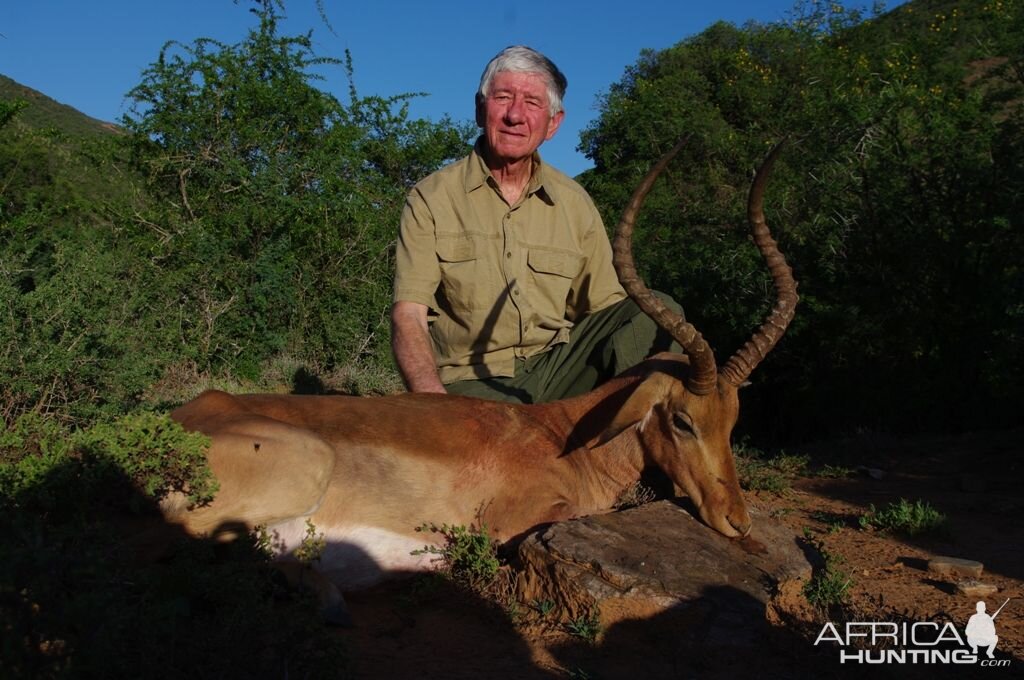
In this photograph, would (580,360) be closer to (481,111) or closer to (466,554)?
(481,111)

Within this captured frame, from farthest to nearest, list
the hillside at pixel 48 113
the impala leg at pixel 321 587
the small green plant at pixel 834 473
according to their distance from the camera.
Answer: the hillside at pixel 48 113, the small green plant at pixel 834 473, the impala leg at pixel 321 587

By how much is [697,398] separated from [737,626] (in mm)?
1410

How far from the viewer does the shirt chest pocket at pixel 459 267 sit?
248 inches

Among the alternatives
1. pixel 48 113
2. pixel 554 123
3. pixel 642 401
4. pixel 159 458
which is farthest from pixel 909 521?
pixel 48 113

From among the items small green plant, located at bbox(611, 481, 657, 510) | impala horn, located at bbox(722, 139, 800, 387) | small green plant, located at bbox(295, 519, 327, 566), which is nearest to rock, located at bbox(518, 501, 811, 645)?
small green plant, located at bbox(611, 481, 657, 510)

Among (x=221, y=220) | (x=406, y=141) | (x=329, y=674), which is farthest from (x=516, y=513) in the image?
(x=406, y=141)

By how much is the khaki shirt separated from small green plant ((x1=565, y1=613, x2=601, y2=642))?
8.97 ft

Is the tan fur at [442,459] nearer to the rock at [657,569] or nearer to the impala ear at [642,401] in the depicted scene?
the impala ear at [642,401]

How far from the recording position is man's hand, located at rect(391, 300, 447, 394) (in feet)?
18.6

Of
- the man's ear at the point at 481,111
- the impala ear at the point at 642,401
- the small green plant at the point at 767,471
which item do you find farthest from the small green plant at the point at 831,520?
the man's ear at the point at 481,111

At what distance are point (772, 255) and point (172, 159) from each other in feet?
34.0

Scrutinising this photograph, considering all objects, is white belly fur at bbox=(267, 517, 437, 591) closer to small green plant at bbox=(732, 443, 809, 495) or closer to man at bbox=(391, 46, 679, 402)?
man at bbox=(391, 46, 679, 402)

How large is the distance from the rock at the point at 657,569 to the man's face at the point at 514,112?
2.82m

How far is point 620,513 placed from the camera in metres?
4.71
